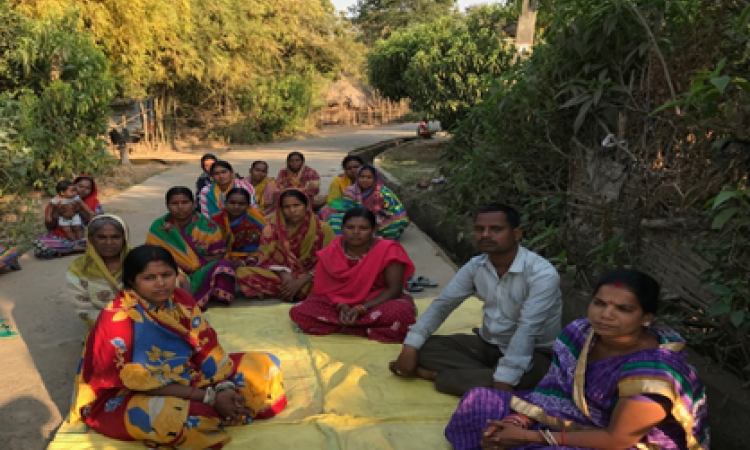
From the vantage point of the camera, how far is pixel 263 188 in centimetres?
771

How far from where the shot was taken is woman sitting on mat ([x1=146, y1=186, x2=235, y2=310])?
467cm

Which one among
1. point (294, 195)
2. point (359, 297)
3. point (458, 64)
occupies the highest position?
point (458, 64)

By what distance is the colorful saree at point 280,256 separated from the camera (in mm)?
4840

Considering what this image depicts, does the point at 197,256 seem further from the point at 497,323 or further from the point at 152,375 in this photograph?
the point at 497,323

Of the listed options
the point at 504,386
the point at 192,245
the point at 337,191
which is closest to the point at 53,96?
the point at 337,191

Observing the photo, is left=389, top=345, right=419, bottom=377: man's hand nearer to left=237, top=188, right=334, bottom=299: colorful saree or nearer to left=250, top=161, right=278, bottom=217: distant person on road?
left=237, top=188, right=334, bottom=299: colorful saree

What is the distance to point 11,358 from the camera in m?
3.74

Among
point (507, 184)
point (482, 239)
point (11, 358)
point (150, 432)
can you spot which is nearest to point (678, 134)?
point (482, 239)

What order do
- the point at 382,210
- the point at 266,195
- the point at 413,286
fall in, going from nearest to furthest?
the point at 413,286 < the point at 382,210 < the point at 266,195

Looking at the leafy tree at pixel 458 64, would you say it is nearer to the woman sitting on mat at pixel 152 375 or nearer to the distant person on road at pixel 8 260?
the distant person on road at pixel 8 260

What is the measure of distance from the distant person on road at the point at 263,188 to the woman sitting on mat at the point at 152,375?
4.67m

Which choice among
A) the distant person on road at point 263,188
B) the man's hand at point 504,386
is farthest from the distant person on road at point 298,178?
the man's hand at point 504,386

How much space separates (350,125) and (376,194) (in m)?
24.2

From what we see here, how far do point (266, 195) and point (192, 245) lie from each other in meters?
2.73
